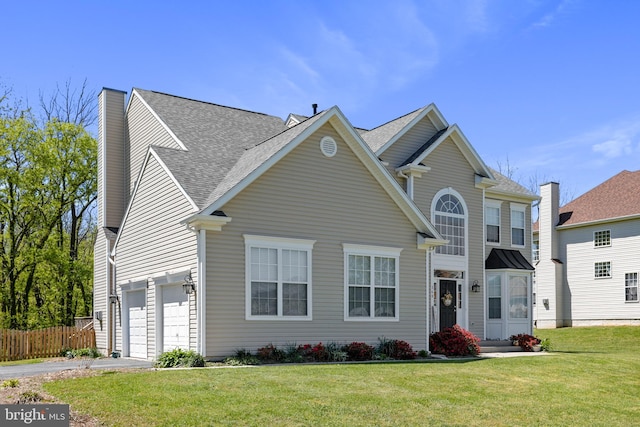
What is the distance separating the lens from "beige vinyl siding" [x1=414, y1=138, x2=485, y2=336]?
23328 millimetres

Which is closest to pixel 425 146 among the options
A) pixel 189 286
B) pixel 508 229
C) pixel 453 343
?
pixel 508 229

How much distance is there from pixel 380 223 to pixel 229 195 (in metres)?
5.06

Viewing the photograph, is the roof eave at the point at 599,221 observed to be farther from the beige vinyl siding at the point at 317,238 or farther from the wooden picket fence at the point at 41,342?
the wooden picket fence at the point at 41,342

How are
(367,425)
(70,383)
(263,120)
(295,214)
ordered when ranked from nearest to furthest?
(367,425) → (70,383) → (295,214) → (263,120)

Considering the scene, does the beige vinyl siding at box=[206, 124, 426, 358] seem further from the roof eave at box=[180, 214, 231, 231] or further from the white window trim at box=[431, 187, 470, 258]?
the white window trim at box=[431, 187, 470, 258]

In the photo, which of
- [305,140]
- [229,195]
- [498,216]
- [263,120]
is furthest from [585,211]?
[229,195]

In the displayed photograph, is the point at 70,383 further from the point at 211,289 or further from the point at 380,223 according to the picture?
the point at 380,223

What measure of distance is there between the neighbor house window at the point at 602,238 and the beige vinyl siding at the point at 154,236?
2634cm

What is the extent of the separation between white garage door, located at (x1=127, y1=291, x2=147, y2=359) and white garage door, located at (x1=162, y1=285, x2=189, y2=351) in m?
1.61

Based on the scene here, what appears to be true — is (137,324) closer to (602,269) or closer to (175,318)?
(175,318)

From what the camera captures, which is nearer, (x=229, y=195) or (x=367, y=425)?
(x=367, y=425)

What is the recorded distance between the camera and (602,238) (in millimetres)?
36906

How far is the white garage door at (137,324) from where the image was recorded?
19.9 meters

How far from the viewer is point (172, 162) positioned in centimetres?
1830
